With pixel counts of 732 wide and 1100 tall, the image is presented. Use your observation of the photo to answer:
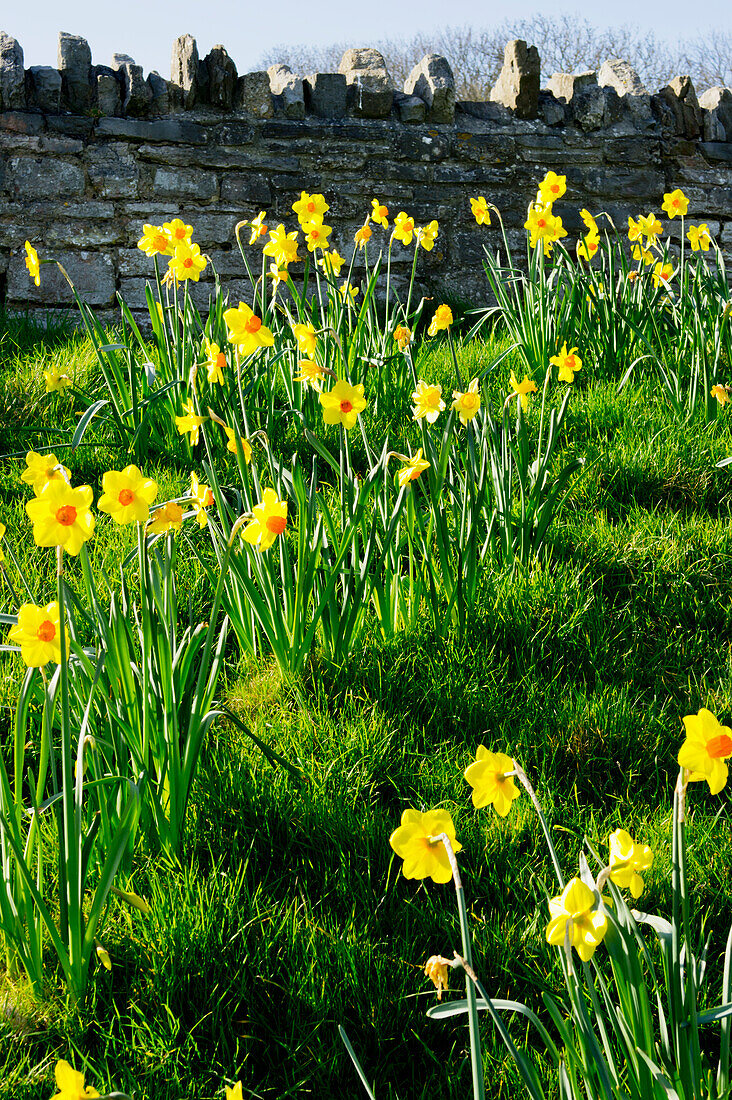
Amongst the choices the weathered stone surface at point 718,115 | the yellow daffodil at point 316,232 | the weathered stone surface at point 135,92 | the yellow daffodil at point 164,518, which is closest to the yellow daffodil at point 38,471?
the yellow daffodil at point 164,518

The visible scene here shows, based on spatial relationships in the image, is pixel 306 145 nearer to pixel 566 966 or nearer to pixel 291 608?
pixel 291 608

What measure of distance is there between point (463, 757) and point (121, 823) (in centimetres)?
72

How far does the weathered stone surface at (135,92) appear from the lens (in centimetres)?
500

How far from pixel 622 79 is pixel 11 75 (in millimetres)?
4202

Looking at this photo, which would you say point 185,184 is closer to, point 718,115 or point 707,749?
point 718,115

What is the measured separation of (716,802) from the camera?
1.66 m

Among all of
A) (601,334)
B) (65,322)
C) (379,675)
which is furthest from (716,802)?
(65,322)

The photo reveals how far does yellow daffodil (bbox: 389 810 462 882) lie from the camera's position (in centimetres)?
90

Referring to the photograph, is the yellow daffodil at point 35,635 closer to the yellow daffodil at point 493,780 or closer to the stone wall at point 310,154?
the yellow daffodil at point 493,780

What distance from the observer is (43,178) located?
16.2ft

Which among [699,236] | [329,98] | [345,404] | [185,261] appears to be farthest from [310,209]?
[329,98]

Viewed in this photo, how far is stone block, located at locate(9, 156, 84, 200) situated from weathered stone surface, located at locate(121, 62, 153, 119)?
501 millimetres

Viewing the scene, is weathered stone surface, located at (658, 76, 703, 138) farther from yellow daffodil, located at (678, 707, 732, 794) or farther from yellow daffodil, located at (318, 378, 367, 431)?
yellow daffodil, located at (678, 707, 732, 794)

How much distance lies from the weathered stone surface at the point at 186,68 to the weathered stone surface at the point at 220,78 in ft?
0.31
